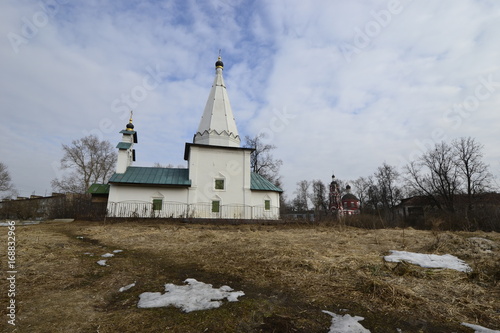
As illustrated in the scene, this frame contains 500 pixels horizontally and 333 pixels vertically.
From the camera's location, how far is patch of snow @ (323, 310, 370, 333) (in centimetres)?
249

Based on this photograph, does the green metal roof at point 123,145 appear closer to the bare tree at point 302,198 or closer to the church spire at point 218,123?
the church spire at point 218,123

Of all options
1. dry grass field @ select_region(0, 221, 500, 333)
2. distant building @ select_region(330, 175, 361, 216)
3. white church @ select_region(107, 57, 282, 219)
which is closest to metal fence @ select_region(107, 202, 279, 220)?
white church @ select_region(107, 57, 282, 219)

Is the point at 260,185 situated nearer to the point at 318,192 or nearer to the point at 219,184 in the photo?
the point at 219,184

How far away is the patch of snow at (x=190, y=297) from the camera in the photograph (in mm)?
3120

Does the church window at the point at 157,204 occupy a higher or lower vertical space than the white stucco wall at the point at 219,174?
lower

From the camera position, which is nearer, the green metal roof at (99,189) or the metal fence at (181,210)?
the metal fence at (181,210)

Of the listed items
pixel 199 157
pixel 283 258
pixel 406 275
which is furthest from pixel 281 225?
pixel 406 275

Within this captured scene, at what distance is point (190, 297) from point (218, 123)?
786 inches

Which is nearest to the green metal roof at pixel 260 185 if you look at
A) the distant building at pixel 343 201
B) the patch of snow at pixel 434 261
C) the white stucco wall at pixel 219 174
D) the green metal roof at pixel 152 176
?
the white stucco wall at pixel 219 174

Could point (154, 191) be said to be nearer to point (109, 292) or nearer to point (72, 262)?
point (72, 262)

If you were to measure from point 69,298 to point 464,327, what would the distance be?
464 centimetres

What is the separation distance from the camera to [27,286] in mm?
3768

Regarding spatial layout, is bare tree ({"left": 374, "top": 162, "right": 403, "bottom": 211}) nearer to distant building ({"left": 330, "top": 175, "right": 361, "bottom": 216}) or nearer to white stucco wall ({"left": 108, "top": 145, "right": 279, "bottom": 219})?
distant building ({"left": 330, "top": 175, "right": 361, "bottom": 216})

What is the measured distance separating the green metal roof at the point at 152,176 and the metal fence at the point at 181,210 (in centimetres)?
163
